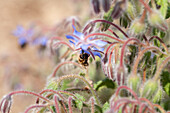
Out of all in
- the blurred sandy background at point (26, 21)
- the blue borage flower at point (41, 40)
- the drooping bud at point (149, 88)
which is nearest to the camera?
the drooping bud at point (149, 88)

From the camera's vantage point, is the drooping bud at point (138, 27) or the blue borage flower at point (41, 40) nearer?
the drooping bud at point (138, 27)

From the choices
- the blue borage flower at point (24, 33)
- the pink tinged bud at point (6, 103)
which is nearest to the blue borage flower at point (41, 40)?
the blue borage flower at point (24, 33)

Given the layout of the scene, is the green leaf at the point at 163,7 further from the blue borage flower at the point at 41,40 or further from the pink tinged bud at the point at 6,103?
the blue borage flower at the point at 41,40

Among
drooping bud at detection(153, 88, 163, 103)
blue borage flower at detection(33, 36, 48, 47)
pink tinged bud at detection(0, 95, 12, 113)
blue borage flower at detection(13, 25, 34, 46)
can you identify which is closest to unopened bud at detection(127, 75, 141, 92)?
drooping bud at detection(153, 88, 163, 103)

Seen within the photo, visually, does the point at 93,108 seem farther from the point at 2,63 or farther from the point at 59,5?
the point at 59,5

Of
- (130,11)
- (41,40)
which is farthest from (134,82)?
(41,40)

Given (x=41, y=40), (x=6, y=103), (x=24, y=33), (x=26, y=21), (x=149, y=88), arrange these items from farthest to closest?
(x=26, y=21) < (x=24, y=33) < (x=41, y=40) < (x=6, y=103) < (x=149, y=88)

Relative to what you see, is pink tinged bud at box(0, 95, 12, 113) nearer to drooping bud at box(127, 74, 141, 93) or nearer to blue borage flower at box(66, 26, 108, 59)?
blue borage flower at box(66, 26, 108, 59)

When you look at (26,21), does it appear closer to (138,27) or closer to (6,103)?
(6,103)
